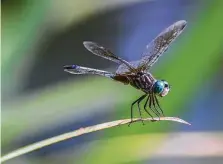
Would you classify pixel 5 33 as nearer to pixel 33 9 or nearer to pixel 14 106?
pixel 33 9

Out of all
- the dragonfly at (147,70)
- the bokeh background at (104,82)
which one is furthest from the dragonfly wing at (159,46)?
the bokeh background at (104,82)

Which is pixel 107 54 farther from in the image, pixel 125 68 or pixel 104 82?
pixel 104 82

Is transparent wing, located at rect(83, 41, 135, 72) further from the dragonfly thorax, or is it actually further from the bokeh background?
the bokeh background

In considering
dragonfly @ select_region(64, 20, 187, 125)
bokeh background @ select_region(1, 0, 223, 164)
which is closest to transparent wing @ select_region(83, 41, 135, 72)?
dragonfly @ select_region(64, 20, 187, 125)

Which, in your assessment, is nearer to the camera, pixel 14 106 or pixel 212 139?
pixel 212 139

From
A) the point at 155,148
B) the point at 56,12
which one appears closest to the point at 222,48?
the point at 155,148

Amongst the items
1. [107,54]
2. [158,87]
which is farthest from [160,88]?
[107,54]
